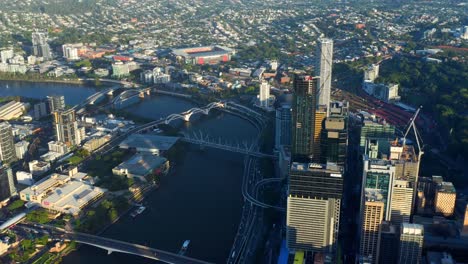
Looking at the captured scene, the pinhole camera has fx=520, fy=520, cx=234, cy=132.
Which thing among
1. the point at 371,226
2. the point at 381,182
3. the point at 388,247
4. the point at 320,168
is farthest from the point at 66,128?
the point at 388,247

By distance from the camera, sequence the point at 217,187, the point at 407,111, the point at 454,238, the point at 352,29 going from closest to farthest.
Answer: the point at 454,238, the point at 217,187, the point at 407,111, the point at 352,29

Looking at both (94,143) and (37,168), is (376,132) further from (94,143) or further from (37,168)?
(37,168)

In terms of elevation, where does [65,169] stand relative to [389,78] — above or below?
below

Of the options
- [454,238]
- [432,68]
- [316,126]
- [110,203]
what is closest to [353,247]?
[454,238]

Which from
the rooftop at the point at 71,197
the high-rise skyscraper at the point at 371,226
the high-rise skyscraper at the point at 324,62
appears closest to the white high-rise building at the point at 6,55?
the rooftop at the point at 71,197

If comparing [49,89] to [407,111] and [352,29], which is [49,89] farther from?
[352,29]

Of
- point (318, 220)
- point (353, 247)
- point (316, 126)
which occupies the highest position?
point (316, 126)

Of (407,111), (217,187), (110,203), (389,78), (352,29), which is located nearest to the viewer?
(110,203)
